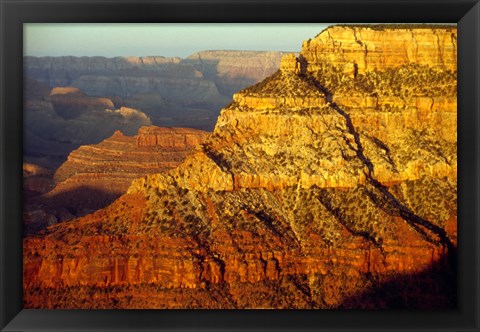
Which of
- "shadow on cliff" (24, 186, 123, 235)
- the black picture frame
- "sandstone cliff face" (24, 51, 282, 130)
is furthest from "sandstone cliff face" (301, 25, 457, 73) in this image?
"sandstone cliff face" (24, 51, 282, 130)

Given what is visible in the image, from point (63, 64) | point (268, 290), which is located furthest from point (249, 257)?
point (63, 64)

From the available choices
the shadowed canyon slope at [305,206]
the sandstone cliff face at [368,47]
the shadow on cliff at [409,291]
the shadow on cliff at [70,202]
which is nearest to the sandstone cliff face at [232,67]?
the shadow on cliff at [70,202]

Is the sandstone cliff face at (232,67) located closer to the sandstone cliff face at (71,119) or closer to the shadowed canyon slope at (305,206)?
the sandstone cliff face at (71,119)

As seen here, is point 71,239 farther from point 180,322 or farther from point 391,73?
point 180,322

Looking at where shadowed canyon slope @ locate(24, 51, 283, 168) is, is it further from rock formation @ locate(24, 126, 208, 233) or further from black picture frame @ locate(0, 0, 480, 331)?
black picture frame @ locate(0, 0, 480, 331)
